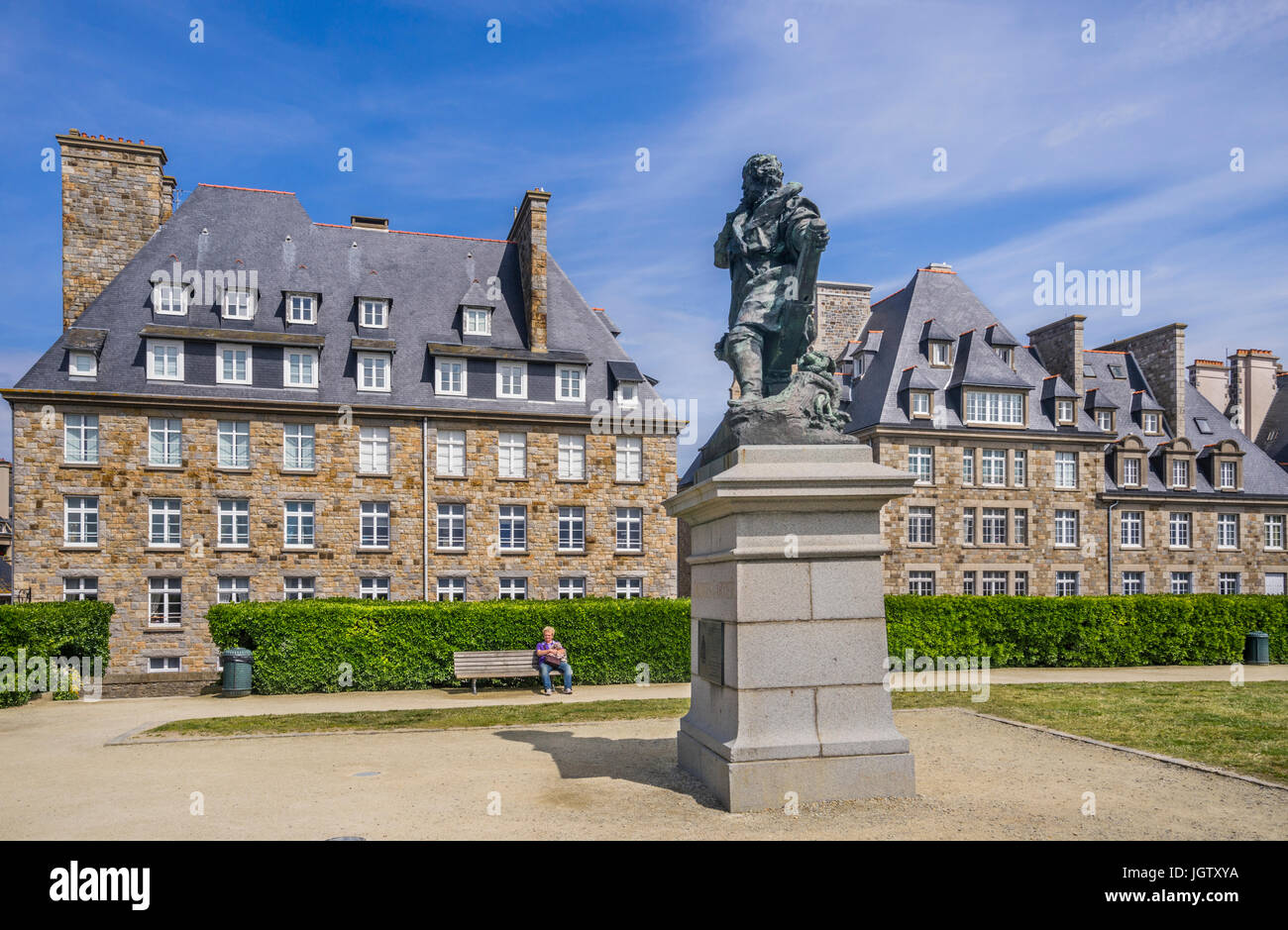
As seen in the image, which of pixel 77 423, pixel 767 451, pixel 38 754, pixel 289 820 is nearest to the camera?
pixel 289 820

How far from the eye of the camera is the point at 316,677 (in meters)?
20.0

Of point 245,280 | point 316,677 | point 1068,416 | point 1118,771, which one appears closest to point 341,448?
point 245,280

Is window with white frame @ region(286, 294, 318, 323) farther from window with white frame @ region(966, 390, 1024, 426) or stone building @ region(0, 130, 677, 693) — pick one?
window with white frame @ region(966, 390, 1024, 426)

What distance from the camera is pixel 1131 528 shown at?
138ft

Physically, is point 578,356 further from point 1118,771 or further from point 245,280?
point 1118,771

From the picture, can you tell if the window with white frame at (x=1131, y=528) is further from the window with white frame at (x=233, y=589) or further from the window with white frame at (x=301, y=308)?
the window with white frame at (x=233, y=589)

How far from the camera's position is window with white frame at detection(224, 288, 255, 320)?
3256cm

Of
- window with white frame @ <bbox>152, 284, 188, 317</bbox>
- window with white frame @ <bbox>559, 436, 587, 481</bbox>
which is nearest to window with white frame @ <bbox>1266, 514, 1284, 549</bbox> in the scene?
window with white frame @ <bbox>559, 436, 587, 481</bbox>

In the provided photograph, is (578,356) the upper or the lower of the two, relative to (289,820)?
upper

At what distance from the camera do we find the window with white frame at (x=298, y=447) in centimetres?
3130

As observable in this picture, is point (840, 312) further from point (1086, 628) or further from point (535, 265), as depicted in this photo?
point (1086, 628)

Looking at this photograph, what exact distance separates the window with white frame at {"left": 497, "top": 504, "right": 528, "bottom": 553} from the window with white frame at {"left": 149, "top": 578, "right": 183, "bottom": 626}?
421 inches

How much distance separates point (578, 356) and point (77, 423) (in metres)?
17.0

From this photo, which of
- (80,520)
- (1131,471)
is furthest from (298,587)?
(1131,471)
